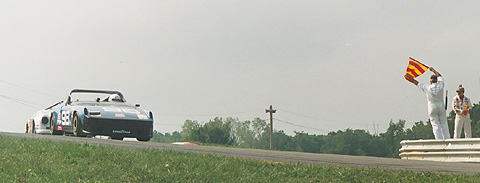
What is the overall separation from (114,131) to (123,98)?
8.73 ft

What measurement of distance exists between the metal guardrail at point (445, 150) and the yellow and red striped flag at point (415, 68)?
238 centimetres

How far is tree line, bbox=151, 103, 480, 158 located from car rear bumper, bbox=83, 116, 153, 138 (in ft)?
187

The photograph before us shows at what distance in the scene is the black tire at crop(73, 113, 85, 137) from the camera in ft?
66.0

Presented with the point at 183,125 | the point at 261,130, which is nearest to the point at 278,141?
the point at 261,130

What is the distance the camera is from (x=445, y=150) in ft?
Answer: 52.3

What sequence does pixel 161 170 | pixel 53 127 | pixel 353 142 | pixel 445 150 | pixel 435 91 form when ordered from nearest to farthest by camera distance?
pixel 161 170 < pixel 445 150 < pixel 435 91 < pixel 53 127 < pixel 353 142

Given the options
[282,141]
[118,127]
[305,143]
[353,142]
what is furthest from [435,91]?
[282,141]

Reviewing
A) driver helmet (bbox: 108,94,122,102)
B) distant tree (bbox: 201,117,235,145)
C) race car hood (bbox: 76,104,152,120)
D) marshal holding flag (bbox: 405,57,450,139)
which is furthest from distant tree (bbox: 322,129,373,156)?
marshal holding flag (bbox: 405,57,450,139)

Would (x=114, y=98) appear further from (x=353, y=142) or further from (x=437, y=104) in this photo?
(x=353, y=142)

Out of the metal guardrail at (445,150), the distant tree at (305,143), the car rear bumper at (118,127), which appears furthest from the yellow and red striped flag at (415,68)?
the distant tree at (305,143)

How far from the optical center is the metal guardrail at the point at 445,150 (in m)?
15.2

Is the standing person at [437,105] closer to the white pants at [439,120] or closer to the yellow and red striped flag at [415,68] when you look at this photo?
the white pants at [439,120]

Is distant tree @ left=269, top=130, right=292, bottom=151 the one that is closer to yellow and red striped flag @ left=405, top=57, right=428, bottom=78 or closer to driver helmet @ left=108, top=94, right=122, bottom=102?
driver helmet @ left=108, top=94, right=122, bottom=102

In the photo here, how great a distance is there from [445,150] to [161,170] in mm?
8129
